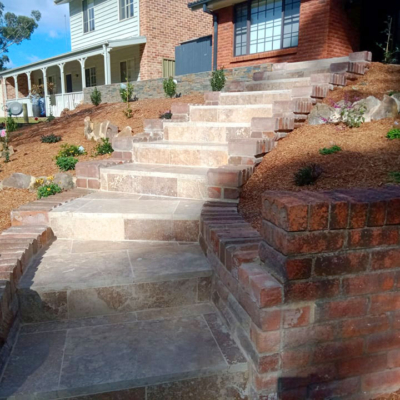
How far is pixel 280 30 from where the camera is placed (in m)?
10.6

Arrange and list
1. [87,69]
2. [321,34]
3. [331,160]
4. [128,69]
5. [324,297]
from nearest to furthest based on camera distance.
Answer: [324,297]
[331,160]
[321,34]
[128,69]
[87,69]

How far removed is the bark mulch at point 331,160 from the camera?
318cm

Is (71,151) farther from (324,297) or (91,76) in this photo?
(91,76)

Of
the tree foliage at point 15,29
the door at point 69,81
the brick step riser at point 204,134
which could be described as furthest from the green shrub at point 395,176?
the tree foliage at point 15,29

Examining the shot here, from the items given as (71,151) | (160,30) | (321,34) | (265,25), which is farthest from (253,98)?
(160,30)

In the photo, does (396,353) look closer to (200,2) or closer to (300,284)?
(300,284)

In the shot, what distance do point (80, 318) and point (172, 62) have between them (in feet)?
53.5

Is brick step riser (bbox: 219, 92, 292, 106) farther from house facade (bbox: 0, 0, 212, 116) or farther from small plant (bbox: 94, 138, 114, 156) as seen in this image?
house facade (bbox: 0, 0, 212, 116)

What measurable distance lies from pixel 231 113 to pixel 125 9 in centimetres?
1458

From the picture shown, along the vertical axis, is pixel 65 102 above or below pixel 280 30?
below

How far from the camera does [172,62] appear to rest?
55.3 ft

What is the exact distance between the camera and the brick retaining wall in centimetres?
904

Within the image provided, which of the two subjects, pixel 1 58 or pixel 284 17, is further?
pixel 1 58

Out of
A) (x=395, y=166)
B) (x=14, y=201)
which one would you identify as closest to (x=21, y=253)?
(x=14, y=201)
